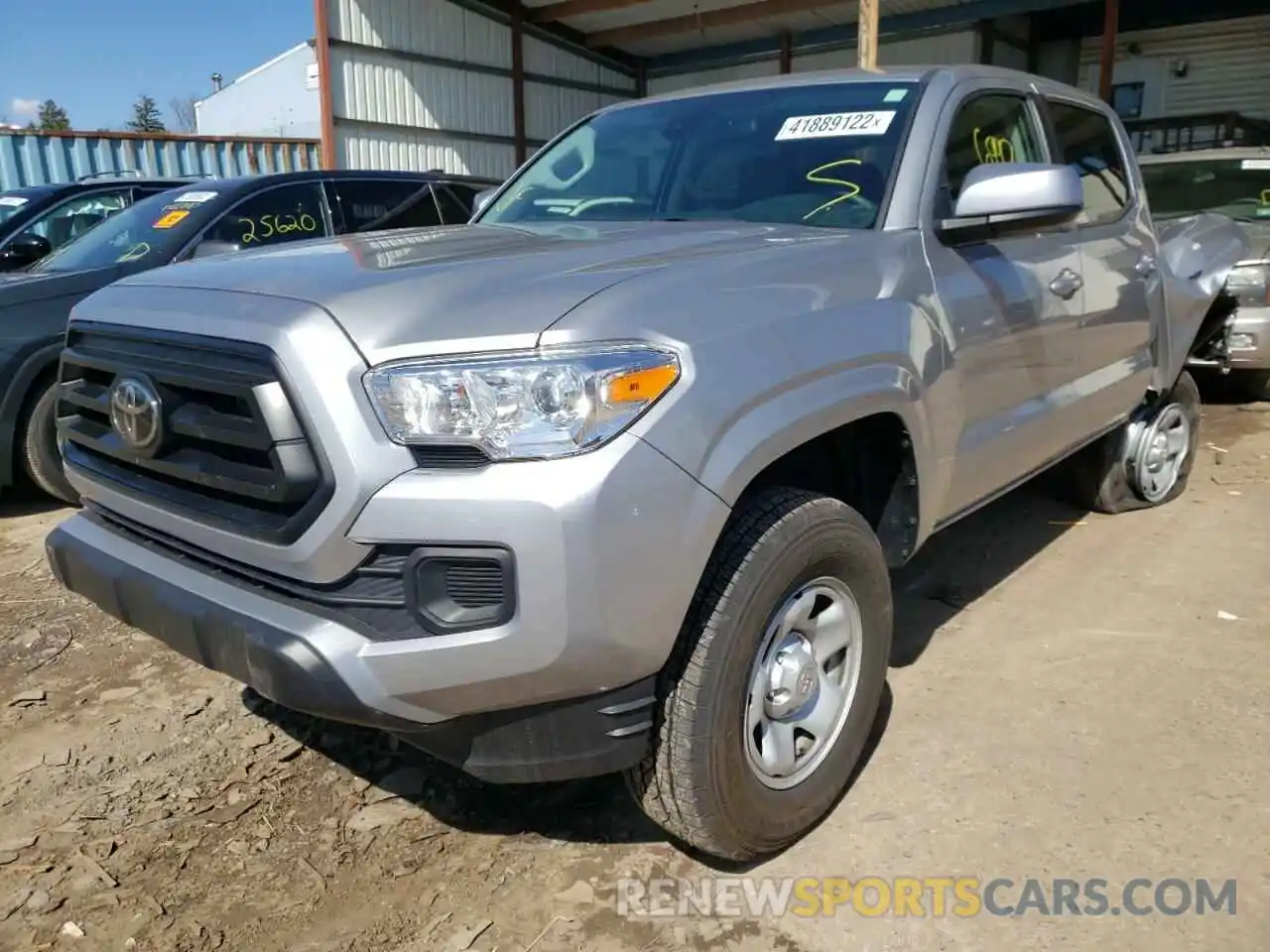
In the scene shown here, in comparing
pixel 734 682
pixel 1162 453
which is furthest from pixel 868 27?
pixel 734 682

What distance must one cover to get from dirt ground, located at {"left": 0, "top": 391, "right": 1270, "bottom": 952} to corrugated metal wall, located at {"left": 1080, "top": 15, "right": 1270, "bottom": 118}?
49.2 feet

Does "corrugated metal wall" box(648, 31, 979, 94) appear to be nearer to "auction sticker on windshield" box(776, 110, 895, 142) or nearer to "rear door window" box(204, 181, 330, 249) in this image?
"rear door window" box(204, 181, 330, 249)

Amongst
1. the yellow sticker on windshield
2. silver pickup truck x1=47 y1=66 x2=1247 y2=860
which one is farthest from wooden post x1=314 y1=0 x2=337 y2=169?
silver pickup truck x1=47 y1=66 x2=1247 y2=860

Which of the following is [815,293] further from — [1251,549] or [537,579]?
[1251,549]

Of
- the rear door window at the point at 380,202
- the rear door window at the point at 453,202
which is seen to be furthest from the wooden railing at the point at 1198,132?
the rear door window at the point at 380,202

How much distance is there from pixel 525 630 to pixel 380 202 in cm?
574

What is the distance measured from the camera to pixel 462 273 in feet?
7.18

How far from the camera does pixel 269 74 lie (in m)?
32.7

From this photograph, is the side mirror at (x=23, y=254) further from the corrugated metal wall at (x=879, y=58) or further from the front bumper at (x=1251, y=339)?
the corrugated metal wall at (x=879, y=58)

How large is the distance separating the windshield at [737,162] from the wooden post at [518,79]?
14.8m

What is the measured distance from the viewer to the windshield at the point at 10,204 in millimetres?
8363

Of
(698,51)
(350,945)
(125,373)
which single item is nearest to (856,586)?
(350,945)

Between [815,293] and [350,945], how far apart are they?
69.7 inches

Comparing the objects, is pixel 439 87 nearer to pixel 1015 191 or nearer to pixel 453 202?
pixel 453 202
